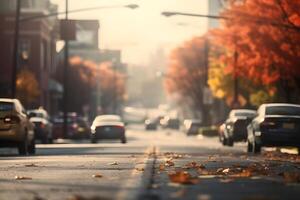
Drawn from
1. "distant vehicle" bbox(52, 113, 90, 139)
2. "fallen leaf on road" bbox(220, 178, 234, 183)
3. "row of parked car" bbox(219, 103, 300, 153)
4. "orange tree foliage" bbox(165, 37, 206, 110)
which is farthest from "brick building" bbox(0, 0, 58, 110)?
"fallen leaf on road" bbox(220, 178, 234, 183)

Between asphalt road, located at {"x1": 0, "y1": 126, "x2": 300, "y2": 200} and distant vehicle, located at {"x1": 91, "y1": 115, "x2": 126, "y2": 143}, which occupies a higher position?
asphalt road, located at {"x1": 0, "y1": 126, "x2": 300, "y2": 200}

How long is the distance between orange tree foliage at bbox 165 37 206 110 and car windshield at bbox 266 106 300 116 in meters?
69.4

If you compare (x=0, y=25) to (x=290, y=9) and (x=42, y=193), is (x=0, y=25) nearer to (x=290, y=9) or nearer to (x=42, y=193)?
(x=290, y=9)

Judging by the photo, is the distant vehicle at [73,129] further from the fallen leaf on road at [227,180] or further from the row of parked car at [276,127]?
the fallen leaf on road at [227,180]

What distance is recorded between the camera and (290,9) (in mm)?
40250

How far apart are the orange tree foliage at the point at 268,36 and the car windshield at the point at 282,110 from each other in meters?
9.86

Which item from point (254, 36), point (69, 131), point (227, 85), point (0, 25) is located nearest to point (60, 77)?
point (0, 25)

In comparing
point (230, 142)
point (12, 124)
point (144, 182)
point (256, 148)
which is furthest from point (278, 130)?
point (144, 182)

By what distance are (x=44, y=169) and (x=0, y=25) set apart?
2265 inches

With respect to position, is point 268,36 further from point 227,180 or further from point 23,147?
point 227,180

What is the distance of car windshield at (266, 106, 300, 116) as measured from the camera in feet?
98.3

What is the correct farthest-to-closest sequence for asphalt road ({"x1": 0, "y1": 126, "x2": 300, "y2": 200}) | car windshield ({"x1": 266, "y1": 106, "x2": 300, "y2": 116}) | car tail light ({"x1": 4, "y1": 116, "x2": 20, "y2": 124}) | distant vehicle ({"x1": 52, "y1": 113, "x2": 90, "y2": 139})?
distant vehicle ({"x1": 52, "y1": 113, "x2": 90, "y2": 139})
car windshield ({"x1": 266, "y1": 106, "x2": 300, "y2": 116})
car tail light ({"x1": 4, "y1": 116, "x2": 20, "y2": 124})
asphalt road ({"x1": 0, "y1": 126, "x2": 300, "y2": 200})

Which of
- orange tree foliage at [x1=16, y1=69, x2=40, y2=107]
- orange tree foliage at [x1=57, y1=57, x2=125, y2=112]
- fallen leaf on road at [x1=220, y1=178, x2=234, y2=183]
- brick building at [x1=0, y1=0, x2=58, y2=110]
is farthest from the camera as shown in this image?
orange tree foliage at [x1=57, y1=57, x2=125, y2=112]

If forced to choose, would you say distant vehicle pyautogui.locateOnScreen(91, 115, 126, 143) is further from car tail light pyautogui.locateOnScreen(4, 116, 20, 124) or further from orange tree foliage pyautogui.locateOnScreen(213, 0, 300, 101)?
car tail light pyautogui.locateOnScreen(4, 116, 20, 124)
